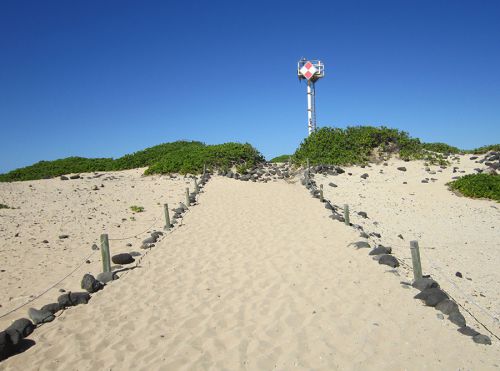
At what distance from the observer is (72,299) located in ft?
25.3

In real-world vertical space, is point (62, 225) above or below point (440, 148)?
below

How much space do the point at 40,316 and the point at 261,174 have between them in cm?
2141

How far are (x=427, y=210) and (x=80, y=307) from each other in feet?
48.5

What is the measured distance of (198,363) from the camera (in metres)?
5.59

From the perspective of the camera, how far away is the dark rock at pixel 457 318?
244 inches

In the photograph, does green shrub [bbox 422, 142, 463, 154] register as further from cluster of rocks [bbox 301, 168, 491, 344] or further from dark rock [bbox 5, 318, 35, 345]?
dark rock [bbox 5, 318, 35, 345]

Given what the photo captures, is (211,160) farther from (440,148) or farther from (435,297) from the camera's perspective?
(435,297)

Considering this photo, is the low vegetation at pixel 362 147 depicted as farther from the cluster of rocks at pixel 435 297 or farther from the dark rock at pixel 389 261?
the dark rock at pixel 389 261

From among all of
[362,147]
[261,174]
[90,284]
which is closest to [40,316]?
[90,284]

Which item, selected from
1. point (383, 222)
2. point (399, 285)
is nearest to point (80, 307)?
point (399, 285)

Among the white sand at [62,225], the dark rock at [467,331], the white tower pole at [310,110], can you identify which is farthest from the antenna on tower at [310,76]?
the dark rock at [467,331]

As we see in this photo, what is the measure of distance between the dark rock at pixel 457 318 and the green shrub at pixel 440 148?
24.3 meters

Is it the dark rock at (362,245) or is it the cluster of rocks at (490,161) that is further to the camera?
the cluster of rocks at (490,161)

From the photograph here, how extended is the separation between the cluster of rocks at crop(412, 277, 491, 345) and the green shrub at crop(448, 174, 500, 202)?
1302cm
